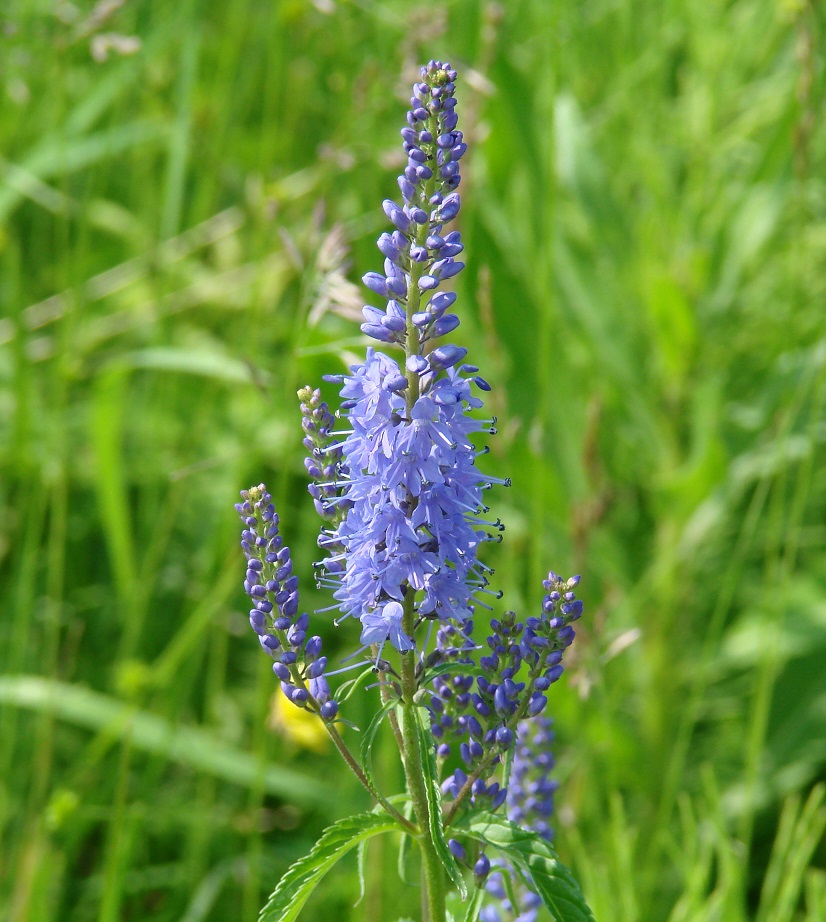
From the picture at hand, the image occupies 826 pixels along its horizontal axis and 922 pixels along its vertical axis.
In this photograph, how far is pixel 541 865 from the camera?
1.26m

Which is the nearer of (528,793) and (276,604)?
(276,604)

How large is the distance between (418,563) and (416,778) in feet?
0.87

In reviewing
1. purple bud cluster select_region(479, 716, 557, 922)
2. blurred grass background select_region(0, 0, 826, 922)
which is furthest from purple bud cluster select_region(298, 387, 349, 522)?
blurred grass background select_region(0, 0, 826, 922)

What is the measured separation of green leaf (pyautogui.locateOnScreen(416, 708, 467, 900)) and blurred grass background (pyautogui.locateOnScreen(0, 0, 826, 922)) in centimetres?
91

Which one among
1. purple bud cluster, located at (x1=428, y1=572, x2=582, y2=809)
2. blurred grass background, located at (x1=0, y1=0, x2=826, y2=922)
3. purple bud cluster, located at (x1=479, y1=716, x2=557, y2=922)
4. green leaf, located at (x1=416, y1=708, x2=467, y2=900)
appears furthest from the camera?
blurred grass background, located at (x1=0, y1=0, x2=826, y2=922)

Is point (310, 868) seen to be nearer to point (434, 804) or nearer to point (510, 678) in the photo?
point (434, 804)

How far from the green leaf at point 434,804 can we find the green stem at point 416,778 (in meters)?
0.01

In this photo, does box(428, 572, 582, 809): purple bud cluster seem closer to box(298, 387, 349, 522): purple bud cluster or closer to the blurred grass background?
box(298, 387, 349, 522): purple bud cluster

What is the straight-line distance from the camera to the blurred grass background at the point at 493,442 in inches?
103

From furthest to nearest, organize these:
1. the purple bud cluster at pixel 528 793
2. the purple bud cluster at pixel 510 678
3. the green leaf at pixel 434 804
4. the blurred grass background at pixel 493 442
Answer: the blurred grass background at pixel 493 442 → the purple bud cluster at pixel 528 793 → the purple bud cluster at pixel 510 678 → the green leaf at pixel 434 804

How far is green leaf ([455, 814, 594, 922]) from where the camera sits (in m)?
1.21

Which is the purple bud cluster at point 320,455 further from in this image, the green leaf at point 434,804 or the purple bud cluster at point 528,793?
the purple bud cluster at point 528,793

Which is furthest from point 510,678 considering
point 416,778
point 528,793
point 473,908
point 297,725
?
point 297,725

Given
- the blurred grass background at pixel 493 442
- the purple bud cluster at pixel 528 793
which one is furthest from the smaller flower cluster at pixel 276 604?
the blurred grass background at pixel 493 442
